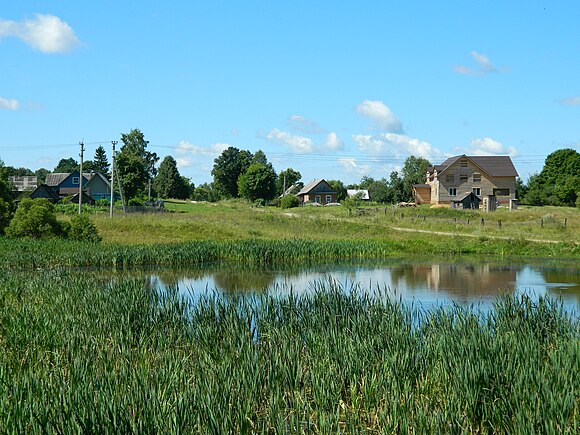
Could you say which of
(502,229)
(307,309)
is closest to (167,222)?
(502,229)

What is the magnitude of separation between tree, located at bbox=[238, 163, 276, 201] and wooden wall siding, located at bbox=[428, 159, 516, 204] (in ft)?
90.9

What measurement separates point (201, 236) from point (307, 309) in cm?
3175

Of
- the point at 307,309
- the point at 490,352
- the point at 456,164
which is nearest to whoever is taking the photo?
the point at 490,352

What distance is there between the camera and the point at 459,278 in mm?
29250

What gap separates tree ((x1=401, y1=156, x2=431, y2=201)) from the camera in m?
89.6

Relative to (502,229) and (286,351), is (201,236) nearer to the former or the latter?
(502,229)

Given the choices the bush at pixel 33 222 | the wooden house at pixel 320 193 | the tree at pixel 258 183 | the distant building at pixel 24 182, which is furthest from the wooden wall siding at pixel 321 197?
the bush at pixel 33 222

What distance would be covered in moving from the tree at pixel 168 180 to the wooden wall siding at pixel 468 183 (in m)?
44.0

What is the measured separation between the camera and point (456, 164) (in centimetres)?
7231

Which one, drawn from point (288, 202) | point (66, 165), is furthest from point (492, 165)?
point (66, 165)

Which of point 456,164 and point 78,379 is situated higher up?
point 456,164

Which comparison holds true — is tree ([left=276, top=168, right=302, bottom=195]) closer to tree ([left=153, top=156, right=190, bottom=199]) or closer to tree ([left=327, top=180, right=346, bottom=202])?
tree ([left=327, top=180, right=346, bottom=202])

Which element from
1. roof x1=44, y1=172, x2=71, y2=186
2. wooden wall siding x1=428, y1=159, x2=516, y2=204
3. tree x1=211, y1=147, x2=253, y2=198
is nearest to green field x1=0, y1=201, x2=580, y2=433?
wooden wall siding x1=428, y1=159, x2=516, y2=204

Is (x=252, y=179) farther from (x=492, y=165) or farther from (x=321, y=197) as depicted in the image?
(x=492, y=165)
